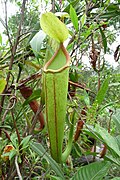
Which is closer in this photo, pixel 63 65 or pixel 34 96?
pixel 63 65

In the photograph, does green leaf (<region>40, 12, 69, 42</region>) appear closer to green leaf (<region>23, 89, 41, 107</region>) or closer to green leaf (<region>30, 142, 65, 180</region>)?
green leaf (<region>23, 89, 41, 107</region>)

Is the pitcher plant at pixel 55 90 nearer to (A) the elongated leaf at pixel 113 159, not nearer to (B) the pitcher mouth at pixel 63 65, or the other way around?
(B) the pitcher mouth at pixel 63 65

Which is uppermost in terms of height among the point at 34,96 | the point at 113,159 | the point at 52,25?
the point at 52,25

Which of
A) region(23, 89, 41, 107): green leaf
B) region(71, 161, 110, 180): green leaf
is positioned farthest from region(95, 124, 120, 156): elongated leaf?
region(23, 89, 41, 107): green leaf

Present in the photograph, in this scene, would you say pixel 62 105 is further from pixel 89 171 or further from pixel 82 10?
pixel 82 10

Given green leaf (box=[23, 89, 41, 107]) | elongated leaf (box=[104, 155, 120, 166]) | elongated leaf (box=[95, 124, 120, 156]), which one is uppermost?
green leaf (box=[23, 89, 41, 107])

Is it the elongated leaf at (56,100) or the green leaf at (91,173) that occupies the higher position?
the elongated leaf at (56,100)

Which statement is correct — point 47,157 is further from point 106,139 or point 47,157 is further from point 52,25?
point 52,25

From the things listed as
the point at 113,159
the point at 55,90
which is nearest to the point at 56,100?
the point at 55,90

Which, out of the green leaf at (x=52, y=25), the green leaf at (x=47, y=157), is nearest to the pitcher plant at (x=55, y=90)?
the green leaf at (x=52, y=25)

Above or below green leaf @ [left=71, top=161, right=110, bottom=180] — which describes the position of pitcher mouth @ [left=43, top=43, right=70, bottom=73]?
above

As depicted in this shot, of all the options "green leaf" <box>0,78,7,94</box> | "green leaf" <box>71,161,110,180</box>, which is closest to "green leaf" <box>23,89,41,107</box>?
"green leaf" <box>0,78,7,94</box>

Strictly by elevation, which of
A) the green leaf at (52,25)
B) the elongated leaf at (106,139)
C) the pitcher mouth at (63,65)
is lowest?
the elongated leaf at (106,139)

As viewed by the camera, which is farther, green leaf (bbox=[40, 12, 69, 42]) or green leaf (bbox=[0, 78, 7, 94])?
green leaf (bbox=[0, 78, 7, 94])
